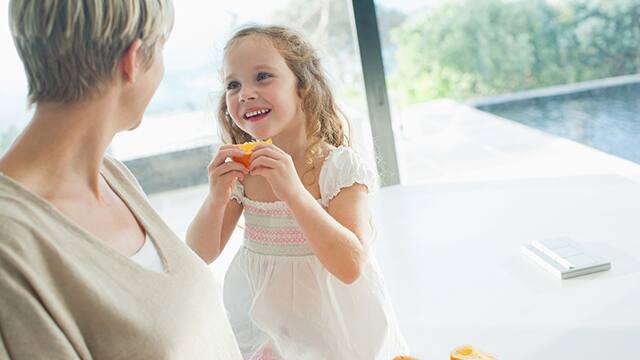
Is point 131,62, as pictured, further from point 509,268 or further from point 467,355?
point 509,268

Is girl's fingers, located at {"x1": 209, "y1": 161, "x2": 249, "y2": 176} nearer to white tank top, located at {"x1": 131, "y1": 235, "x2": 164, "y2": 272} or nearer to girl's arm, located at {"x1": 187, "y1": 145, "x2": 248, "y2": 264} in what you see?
girl's arm, located at {"x1": 187, "y1": 145, "x2": 248, "y2": 264}

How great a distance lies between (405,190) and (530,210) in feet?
2.89

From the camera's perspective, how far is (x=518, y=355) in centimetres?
207

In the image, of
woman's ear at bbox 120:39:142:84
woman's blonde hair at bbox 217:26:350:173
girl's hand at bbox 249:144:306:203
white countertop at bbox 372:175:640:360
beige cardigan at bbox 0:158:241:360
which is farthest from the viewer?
white countertop at bbox 372:175:640:360

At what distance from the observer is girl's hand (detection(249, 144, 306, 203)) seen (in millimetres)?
1296

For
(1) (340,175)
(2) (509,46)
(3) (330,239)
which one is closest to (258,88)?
(1) (340,175)

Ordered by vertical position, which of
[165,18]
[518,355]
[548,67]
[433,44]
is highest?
[165,18]

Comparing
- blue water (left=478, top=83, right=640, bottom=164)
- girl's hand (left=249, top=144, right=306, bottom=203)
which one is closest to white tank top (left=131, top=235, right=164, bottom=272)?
girl's hand (left=249, top=144, right=306, bottom=203)

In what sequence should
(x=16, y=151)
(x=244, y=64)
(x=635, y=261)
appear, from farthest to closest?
(x=635, y=261) < (x=244, y=64) < (x=16, y=151)

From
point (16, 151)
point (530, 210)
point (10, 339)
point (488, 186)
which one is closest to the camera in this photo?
point (10, 339)

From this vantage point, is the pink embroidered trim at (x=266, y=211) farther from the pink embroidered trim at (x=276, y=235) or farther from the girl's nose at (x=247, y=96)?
the girl's nose at (x=247, y=96)

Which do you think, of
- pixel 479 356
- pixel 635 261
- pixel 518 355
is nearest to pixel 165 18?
pixel 479 356

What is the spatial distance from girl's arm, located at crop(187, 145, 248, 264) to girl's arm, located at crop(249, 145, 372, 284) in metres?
0.07

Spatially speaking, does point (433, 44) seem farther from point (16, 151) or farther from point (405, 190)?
point (16, 151)
